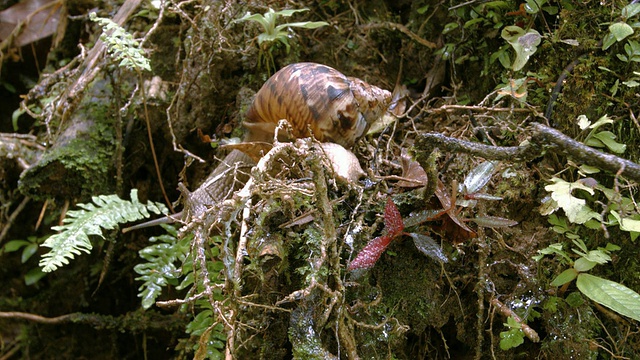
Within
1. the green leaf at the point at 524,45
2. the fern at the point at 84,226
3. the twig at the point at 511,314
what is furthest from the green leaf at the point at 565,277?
the fern at the point at 84,226

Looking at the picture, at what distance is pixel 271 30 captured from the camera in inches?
82.0

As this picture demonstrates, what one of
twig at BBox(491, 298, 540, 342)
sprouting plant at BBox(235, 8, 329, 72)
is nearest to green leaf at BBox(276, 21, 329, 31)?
sprouting plant at BBox(235, 8, 329, 72)

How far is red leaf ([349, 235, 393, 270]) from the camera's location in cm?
141

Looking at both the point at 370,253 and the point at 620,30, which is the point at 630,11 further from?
the point at 370,253

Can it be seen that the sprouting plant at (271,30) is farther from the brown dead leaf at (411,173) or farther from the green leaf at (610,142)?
the green leaf at (610,142)

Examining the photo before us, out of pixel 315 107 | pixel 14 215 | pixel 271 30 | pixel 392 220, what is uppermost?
pixel 271 30

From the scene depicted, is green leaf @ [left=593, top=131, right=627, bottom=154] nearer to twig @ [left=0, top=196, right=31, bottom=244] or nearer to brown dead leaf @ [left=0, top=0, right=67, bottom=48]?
twig @ [left=0, top=196, right=31, bottom=244]

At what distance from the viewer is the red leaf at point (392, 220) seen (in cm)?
146

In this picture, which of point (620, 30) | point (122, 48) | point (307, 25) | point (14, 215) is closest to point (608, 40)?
point (620, 30)

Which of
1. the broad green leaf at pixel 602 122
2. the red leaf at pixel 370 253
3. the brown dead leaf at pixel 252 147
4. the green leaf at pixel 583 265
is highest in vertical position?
the broad green leaf at pixel 602 122

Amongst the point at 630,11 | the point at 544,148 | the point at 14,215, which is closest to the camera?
the point at 544,148

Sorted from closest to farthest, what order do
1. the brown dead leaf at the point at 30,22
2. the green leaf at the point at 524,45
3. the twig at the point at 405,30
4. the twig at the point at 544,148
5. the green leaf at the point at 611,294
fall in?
the twig at the point at 544,148 → the green leaf at the point at 611,294 → the green leaf at the point at 524,45 → the twig at the point at 405,30 → the brown dead leaf at the point at 30,22

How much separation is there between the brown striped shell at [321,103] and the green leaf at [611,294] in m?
0.85

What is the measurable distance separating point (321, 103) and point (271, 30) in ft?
1.66
